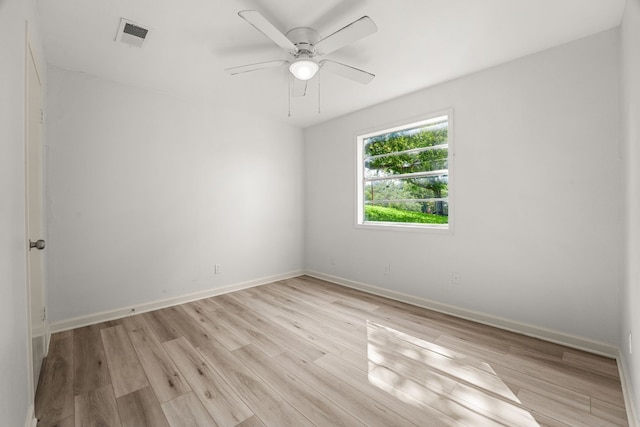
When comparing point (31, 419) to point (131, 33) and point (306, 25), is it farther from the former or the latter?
point (306, 25)

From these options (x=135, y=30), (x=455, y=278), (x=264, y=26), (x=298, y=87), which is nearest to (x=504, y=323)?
(x=455, y=278)

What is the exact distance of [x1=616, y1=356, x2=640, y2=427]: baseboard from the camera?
1531 mm

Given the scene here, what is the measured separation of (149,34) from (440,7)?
2242 millimetres

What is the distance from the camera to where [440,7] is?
6.48 feet

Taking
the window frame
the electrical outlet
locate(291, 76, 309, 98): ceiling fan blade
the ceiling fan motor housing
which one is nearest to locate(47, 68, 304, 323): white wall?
the window frame

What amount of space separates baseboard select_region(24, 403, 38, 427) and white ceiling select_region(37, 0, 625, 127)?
2521 mm

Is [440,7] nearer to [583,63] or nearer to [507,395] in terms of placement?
[583,63]

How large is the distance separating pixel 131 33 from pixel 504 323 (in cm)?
417

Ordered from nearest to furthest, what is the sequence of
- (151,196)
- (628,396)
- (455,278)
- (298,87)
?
(628,396), (298,87), (455,278), (151,196)

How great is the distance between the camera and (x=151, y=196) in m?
3.33

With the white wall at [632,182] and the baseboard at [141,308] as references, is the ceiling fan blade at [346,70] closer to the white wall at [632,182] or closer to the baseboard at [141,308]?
the white wall at [632,182]

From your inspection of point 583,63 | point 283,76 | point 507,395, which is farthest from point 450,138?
point 507,395

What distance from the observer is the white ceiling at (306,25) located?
198cm

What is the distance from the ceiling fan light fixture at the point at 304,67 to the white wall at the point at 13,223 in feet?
5.25
